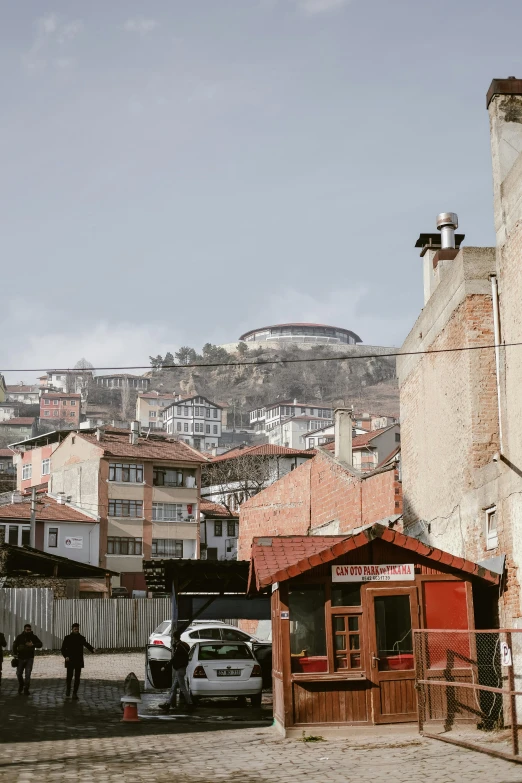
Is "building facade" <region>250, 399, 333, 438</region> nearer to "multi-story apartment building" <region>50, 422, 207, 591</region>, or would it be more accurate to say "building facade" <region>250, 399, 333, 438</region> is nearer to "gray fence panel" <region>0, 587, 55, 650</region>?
"multi-story apartment building" <region>50, 422, 207, 591</region>

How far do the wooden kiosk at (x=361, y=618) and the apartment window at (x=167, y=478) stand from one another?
5111 centimetres

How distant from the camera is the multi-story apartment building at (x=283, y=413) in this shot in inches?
7017

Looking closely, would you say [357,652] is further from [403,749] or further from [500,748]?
[500,748]

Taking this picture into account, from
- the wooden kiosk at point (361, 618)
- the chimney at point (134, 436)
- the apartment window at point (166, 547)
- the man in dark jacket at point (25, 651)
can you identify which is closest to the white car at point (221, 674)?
the man in dark jacket at point (25, 651)

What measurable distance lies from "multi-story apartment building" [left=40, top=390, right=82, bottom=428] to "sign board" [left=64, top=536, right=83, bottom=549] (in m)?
120

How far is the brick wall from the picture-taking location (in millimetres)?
25203

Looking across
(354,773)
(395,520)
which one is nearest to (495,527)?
(354,773)

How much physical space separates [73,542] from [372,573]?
48.2 meters

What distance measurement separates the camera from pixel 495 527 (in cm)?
1533

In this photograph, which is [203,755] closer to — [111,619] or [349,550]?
[349,550]

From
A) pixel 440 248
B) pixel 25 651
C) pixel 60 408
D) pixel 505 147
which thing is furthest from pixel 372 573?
pixel 60 408

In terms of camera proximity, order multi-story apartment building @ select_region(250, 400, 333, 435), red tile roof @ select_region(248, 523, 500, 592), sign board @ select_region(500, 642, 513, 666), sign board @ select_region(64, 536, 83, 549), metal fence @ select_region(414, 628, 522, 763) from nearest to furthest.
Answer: sign board @ select_region(500, 642, 513, 666) → metal fence @ select_region(414, 628, 522, 763) → red tile roof @ select_region(248, 523, 500, 592) → sign board @ select_region(64, 536, 83, 549) → multi-story apartment building @ select_region(250, 400, 333, 435)

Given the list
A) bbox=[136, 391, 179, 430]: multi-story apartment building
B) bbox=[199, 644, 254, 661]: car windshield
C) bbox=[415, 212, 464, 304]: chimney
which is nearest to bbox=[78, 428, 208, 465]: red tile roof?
bbox=[199, 644, 254, 661]: car windshield

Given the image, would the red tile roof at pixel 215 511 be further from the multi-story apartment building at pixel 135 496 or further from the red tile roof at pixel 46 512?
the red tile roof at pixel 46 512
